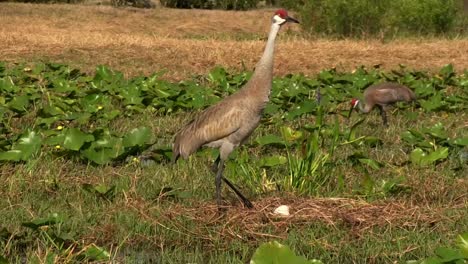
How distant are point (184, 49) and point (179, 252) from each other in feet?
31.6

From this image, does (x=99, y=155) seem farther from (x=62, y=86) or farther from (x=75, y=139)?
(x=62, y=86)

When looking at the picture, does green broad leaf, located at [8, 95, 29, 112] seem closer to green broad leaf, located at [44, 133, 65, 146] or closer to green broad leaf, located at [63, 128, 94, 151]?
green broad leaf, located at [44, 133, 65, 146]

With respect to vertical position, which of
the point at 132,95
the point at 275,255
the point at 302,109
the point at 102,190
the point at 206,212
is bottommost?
the point at 132,95

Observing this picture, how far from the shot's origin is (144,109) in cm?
891

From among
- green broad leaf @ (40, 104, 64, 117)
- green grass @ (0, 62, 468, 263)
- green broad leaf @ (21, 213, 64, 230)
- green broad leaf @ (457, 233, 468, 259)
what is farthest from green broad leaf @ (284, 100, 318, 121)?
green broad leaf @ (457, 233, 468, 259)

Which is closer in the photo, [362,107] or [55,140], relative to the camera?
[55,140]

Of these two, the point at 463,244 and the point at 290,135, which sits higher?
the point at 463,244

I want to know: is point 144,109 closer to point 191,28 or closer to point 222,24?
point 191,28

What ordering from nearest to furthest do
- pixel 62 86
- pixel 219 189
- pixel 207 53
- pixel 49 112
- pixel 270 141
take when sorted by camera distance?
pixel 219 189
pixel 270 141
pixel 49 112
pixel 62 86
pixel 207 53

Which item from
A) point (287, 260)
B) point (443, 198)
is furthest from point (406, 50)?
point (287, 260)

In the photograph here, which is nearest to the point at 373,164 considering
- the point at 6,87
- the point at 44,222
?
the point at 44,222

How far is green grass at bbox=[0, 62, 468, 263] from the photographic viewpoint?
15.3 feet

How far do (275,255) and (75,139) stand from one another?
3325mm

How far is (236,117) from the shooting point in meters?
5.61
